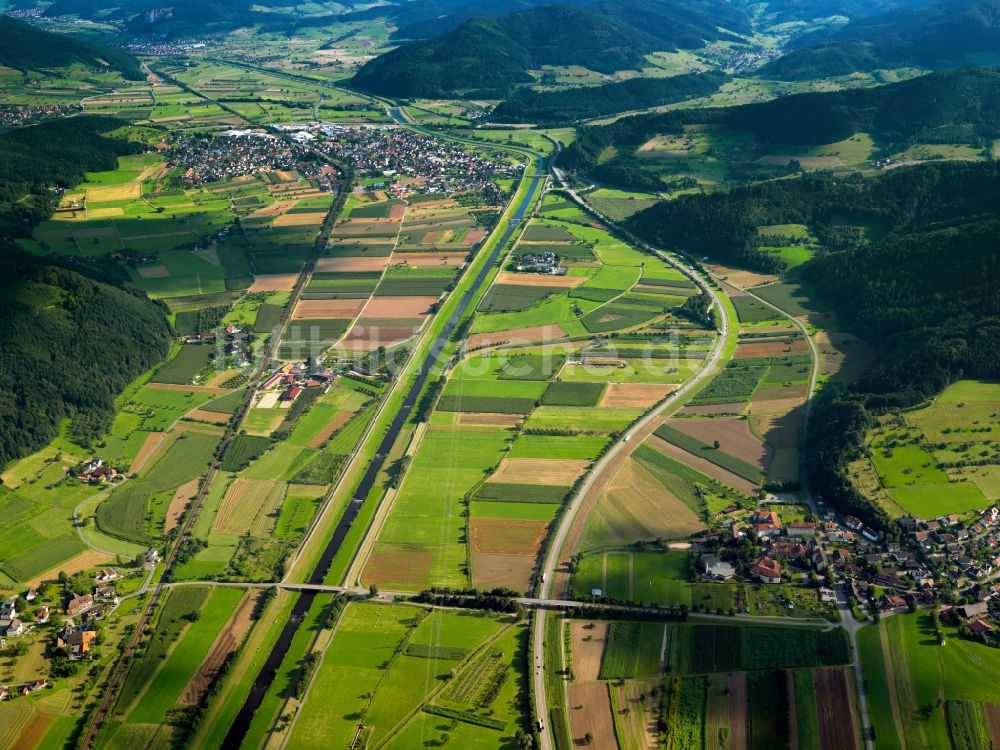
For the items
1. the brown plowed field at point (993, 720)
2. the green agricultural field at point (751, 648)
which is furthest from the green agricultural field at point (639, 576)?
the brown plowed field at point (993, 720)

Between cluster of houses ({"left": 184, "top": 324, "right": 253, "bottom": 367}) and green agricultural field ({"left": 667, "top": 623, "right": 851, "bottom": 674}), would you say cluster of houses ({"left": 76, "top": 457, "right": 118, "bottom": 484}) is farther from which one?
green agricultural field ({"left": 667, "top": 623, "right": 851, "bottom": 674})

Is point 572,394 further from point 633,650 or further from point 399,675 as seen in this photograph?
point 399,675

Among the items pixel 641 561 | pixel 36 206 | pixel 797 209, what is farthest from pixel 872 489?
pixel 36 206

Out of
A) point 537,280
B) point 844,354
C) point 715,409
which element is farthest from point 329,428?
point 844,354

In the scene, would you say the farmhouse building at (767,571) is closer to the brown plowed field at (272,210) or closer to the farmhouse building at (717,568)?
the farmhouse building at (717,568)

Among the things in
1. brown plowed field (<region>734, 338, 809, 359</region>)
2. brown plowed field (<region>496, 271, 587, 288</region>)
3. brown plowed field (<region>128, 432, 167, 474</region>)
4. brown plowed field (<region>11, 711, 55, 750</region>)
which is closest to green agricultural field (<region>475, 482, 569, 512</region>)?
brown plowed field (<region>128, 432, 167, 474</region>)

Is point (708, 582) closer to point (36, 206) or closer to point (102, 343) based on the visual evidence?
point (102, 343)
